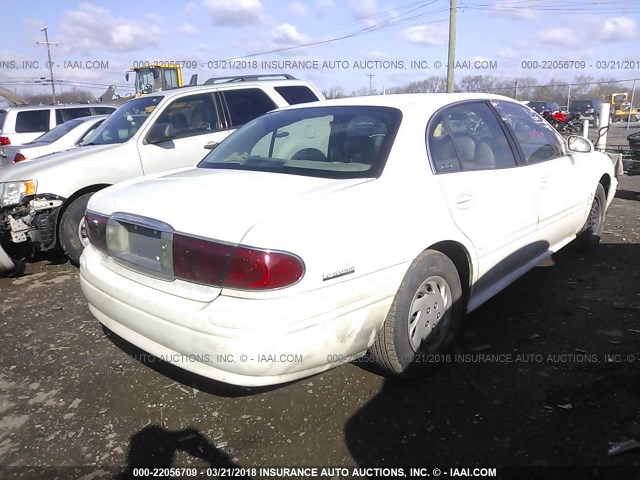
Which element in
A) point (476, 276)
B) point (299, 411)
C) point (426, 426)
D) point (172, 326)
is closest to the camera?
point (172, 326)

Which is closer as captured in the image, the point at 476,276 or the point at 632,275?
the point at 476,276

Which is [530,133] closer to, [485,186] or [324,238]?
[485,186]

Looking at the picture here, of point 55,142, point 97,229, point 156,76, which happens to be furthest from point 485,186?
point 156,76

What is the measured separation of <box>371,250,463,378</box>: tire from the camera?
263cm

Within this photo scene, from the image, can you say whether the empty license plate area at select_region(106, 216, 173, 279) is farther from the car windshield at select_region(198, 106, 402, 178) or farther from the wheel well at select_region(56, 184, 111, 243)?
the wheel well at select_region(56, 184, 111, 243)

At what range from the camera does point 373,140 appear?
2.91m

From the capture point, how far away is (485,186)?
10.4 feet

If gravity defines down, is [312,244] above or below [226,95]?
below

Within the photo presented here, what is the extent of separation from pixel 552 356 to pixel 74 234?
4.67m

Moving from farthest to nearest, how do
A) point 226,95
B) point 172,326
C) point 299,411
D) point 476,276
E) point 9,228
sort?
point 226,95
point 9,228
point 476,276
point 299,411
point 172,326

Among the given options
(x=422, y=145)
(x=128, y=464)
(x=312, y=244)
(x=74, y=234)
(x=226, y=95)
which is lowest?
(x=128, y=464)

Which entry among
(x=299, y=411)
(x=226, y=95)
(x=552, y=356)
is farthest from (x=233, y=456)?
(x=226, y=95)

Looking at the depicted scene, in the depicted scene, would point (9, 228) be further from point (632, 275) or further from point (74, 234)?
point (632, 275)

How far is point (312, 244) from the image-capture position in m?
2.18
